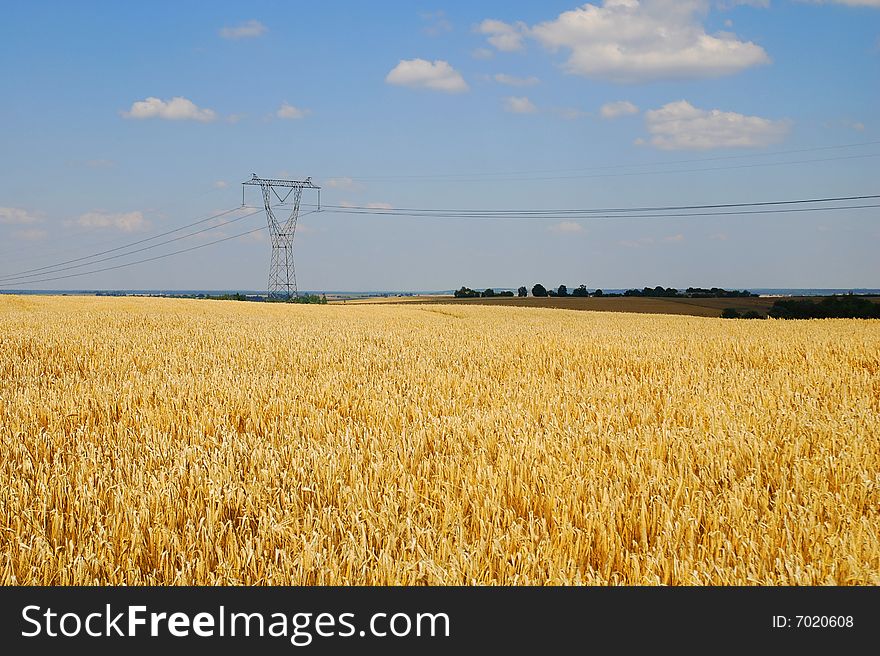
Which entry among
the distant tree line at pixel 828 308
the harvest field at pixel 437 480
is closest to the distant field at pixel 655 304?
the distant tree line at pixel 828 308

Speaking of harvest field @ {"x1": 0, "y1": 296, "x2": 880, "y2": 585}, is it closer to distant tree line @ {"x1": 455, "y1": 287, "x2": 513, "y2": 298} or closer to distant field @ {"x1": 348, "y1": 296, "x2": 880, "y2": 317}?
distant field @ {"x1": 348, "y1": 296, "x2": 880, "y2": 317}

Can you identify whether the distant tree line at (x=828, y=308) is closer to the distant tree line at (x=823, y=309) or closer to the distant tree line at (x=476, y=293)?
the distant tree line at (x=823, y=309)

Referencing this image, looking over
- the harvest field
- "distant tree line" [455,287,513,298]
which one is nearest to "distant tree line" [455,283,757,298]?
"distant tree line" [455,287,513,298]

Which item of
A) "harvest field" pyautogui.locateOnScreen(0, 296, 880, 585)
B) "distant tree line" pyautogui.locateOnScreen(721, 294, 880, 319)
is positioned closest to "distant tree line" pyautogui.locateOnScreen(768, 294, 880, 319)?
"distant tree line" pyautogui.locateOnScreen(721, 294, 880, 319)

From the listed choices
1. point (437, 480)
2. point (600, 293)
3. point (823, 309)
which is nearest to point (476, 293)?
point (600, 293)

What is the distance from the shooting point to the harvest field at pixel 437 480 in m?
3.17

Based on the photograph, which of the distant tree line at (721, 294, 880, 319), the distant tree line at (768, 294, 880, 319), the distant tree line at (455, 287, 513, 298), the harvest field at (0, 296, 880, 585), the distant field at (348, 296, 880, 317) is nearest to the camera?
the harvest field at (0, 296, 880, 585)

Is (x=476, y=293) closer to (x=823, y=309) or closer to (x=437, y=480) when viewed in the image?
(x=823, y=309)

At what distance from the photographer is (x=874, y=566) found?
3.22 meters

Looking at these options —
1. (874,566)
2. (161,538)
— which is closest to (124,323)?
(161,538)

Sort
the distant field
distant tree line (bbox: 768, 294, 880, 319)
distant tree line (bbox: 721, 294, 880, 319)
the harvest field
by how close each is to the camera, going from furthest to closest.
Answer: the distant field
distant tree line (bbox: 768, 294, 880, 319)
distant tree line (bbox: 721, 294, 880, 319)
the harvest field

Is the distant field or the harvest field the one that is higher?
the distant field

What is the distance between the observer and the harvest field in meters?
3.17

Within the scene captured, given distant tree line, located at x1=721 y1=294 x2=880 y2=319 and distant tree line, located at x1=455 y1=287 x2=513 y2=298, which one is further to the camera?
Result: distant tree line, located at x1=455 y1=287 x2=513 y2=298
